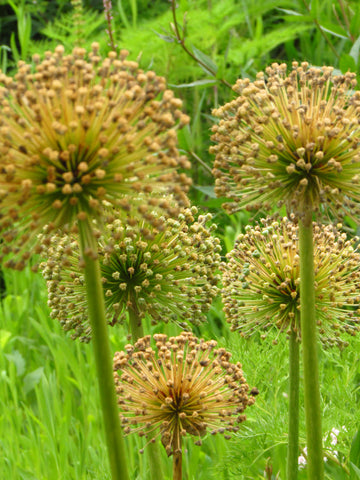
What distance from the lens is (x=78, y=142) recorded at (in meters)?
1.14

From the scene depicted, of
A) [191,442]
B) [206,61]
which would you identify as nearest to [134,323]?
[191,442]

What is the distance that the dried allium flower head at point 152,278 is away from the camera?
5.65 feet

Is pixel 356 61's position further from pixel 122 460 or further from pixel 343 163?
pixel 122 460

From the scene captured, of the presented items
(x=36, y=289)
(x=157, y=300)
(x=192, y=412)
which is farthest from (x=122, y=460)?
(x=36, y=289)

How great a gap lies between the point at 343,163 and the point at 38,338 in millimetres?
3171

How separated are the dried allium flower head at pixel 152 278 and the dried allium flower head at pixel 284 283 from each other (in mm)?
76

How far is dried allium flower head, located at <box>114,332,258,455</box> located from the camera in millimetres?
1473

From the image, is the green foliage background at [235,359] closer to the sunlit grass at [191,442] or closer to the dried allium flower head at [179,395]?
the sunlit grass at [191,442]

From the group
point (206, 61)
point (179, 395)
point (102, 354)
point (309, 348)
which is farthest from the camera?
point (206, 61)

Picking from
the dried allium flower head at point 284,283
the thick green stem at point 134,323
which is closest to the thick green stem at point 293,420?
the dried allium flower head at point 284,283

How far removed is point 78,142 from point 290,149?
0.47m

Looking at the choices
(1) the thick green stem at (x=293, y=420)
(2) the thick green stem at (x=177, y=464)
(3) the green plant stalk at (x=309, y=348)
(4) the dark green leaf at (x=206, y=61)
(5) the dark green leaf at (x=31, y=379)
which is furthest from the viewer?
(5) the dark green leaf at (x=31, y=379)

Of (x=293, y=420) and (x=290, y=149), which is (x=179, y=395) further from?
(x=290, y=149)

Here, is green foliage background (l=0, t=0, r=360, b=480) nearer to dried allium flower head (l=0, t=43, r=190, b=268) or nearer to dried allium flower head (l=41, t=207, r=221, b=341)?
dried allium flower head (l=0, t=43, r=190, b=268)
